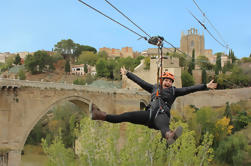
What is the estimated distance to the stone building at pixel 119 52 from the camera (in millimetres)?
69688

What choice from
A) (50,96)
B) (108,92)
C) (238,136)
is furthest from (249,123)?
(50,96)

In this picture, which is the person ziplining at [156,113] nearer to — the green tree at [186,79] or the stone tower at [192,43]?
the green tree at [186,79]

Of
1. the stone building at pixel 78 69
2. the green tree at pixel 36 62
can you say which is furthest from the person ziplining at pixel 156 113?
the stone building at pixel 78 69

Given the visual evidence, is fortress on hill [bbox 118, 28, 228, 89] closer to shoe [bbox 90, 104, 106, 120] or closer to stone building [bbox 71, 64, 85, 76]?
stone building [bbox 71, 64, 85, 76]

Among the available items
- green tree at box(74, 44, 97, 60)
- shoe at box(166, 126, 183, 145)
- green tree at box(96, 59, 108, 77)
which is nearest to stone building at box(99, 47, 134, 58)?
green tree at box(74, 44, 97, 60)

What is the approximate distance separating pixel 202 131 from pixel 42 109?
45.8 feet

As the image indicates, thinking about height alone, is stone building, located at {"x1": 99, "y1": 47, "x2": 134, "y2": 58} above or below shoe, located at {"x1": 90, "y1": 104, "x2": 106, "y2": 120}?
above

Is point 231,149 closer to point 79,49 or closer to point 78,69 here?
point 78,69

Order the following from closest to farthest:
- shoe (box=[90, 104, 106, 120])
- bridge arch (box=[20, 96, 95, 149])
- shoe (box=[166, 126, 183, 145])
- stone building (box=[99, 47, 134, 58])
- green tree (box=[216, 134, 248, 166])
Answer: shoe (box=[166, 126, 183, 145]) → shoe (box=[90, 104, 106, 120]) → bridge arch (box=[20, 96, 95, 149]) → green tree (box=[216, 134, 248, 166]) → stone building (box=[99, 47, 134, 58])

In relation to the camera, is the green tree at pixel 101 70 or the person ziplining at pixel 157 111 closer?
the person ziplining at pixel 157 111

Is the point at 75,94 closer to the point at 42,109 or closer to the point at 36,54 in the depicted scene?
the point at 42,109

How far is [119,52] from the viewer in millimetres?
71125

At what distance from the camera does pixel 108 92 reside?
86.9 feet

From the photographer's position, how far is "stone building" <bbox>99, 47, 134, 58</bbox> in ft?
229
